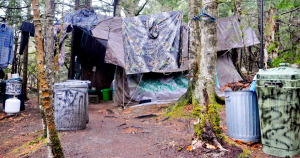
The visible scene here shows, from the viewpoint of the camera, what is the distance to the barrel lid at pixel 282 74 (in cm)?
314

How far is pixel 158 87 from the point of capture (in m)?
9.61

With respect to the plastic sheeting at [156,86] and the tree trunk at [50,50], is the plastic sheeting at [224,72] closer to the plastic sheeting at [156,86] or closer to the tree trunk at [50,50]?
the plastic sheeting at [156,86]

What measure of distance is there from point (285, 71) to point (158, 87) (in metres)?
6.58

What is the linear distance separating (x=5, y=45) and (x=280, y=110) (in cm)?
903

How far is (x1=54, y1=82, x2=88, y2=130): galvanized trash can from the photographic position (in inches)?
194

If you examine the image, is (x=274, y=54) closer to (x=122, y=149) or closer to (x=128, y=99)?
(x=122, y=149)

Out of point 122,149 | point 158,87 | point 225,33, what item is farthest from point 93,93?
point 122,149

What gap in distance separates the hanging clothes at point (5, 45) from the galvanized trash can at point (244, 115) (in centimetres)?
811

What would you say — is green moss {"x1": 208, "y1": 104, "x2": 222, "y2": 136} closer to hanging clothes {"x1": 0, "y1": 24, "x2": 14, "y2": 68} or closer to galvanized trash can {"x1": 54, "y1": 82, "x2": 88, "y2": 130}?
galvanized trash can {"x1": 54, "y1": 82, "x2": 88, "y2": 130}

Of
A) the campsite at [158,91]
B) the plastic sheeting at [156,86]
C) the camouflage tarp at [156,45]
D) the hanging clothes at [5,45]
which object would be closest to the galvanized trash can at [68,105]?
the campsite at [158,91]

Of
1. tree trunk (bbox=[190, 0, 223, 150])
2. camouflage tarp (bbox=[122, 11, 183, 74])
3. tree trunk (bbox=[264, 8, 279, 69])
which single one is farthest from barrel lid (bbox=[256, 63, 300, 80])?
camouflage tarp (bbox=[122, 11, 183, 74])

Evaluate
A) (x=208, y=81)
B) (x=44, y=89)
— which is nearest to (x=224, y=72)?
(x=208, y=81)

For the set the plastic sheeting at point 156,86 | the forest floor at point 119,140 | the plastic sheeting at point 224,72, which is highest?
the plastic sheeting at point 224,72

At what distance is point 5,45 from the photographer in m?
8.35
